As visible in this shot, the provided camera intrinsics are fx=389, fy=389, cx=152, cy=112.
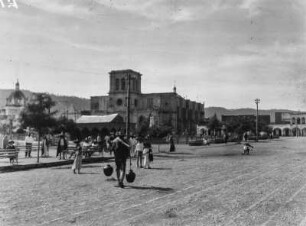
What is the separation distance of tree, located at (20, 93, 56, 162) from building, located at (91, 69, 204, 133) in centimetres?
5698

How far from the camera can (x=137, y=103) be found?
290 ft

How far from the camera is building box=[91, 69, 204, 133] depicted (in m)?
83.5

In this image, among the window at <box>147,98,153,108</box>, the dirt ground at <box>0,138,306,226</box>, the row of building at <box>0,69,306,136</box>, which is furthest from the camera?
the window at <box>147,98,153,108</box>

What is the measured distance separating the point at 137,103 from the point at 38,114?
65.8m

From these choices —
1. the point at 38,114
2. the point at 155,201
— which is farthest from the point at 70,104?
the point at 155,201

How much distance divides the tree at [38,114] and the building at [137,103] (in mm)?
56982

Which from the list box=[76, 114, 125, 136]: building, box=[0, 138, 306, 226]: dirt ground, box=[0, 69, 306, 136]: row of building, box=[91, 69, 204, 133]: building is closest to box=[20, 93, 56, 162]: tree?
box=[0, 138, 306, 226]: dirt ground

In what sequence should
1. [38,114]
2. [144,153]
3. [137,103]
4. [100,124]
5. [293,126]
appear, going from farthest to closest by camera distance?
1. [293,126]
2. [137,103]
3. [100,124]
4. [38,114]
5. [144,153]

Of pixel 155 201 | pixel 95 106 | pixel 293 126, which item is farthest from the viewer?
pixel 293 126

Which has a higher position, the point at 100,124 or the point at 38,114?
the point at 38,114

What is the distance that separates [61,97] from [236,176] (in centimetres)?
12605

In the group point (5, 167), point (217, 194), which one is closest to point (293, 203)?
point (217, 194)

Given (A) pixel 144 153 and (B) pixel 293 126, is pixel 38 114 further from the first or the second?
(B) pixel 293 126

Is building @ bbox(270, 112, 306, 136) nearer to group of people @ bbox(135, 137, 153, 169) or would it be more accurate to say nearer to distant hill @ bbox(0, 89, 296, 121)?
distant hill @ bbox(0, 89, 296, 121)
